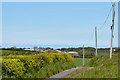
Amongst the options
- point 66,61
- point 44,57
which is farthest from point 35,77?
point 66,61

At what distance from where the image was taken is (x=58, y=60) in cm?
1845

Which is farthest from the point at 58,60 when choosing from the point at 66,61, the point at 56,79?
the point at 56,79

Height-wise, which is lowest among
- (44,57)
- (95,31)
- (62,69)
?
(62,69)

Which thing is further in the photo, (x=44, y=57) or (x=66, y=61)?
(x=66, y=61)

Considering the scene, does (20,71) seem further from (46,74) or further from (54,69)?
(54,69)

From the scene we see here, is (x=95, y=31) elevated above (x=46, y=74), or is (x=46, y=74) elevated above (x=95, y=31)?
(x=95, y=31)

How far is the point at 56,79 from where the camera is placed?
1294cm

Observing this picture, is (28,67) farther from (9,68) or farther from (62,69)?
(62,69)

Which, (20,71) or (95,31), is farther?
(95,31)

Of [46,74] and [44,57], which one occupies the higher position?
[44,57]

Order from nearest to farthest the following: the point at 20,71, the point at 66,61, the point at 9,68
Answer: the point at 9,68
the point at 20,71
the point at 66,61

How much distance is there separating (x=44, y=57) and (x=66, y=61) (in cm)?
600

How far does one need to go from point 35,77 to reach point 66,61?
8.61 meters

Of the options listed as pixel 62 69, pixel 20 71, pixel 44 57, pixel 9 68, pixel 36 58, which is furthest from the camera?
pixel 62 69
